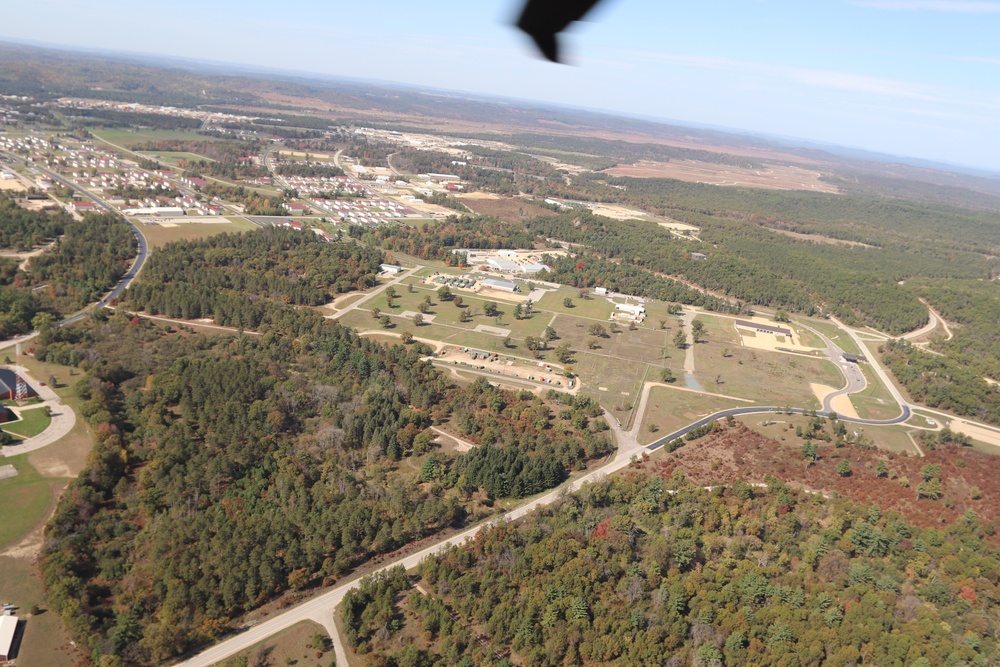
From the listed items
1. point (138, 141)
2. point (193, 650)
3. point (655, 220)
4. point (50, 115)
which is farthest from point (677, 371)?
point (50, 115)

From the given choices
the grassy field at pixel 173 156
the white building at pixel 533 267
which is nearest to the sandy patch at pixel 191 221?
the grassy field at pixel 173 156

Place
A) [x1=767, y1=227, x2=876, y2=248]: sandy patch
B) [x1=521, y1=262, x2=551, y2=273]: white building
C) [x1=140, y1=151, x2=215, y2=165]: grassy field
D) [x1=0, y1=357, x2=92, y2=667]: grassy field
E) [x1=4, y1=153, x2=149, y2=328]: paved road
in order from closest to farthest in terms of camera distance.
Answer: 1. [x1=0, y1=357, x2=92, y2=667]: grassy field
2. [x1=4, y1=153, x2=149, y2=328]: paved road
3. [x1=521, y1=262, x2=551, y2=273]: white building
4. [x1=767, y1=227, x2=876, y2=248]: sandy patch
5. [x1=140, y1=151, x2=215, y2=165]: grassy field

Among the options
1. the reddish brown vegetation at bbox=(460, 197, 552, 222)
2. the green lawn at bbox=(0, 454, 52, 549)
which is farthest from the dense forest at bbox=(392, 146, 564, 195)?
the green lawn at bbox=(0, 454, 52, 549)

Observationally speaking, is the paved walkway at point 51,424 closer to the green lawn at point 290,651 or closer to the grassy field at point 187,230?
the green lawn at point 290,651

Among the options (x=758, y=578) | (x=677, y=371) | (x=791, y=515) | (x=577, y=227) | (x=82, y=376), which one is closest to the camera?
(x=758, y=578)

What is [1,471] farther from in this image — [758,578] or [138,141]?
[138,141]

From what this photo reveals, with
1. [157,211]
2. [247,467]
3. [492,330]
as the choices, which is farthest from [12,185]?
[247,467]

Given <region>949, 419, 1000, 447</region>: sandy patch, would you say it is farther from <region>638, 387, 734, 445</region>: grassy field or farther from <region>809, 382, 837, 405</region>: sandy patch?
<region>638, 387, 734, 445</region>: grassy field
